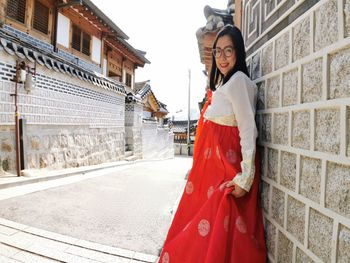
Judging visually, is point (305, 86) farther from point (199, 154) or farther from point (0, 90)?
point (0, 90)

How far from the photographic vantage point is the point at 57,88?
8.04m

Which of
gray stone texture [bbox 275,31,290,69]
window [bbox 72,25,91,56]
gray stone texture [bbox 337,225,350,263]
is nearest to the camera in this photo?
gray stone texture [bbox 337,225,350,263]

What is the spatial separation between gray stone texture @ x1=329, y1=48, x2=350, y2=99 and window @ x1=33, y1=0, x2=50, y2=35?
9797mm

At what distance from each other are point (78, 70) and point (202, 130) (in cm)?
818

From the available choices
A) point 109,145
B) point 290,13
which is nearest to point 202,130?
point 290,13

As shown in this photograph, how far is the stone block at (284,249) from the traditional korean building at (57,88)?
6608 mm

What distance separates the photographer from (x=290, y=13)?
1.47 metres

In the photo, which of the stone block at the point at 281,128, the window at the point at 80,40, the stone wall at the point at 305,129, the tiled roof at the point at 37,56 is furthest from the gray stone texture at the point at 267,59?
the window at the point at 80,40

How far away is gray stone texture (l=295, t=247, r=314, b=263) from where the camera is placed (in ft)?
3.81

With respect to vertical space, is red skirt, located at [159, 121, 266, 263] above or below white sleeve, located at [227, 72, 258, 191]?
below

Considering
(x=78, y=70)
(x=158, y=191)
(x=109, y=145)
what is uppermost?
(x=78, y=70)

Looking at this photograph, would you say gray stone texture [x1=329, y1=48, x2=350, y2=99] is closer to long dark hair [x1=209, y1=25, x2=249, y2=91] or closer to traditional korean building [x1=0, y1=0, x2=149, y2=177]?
long dark hair [x1=209, y1=25, x2=249, y2=91]

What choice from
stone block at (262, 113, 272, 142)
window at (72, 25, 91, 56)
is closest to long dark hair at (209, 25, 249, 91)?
stone block at (262, 113, 272, 142)

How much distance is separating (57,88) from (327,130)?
839 cm
